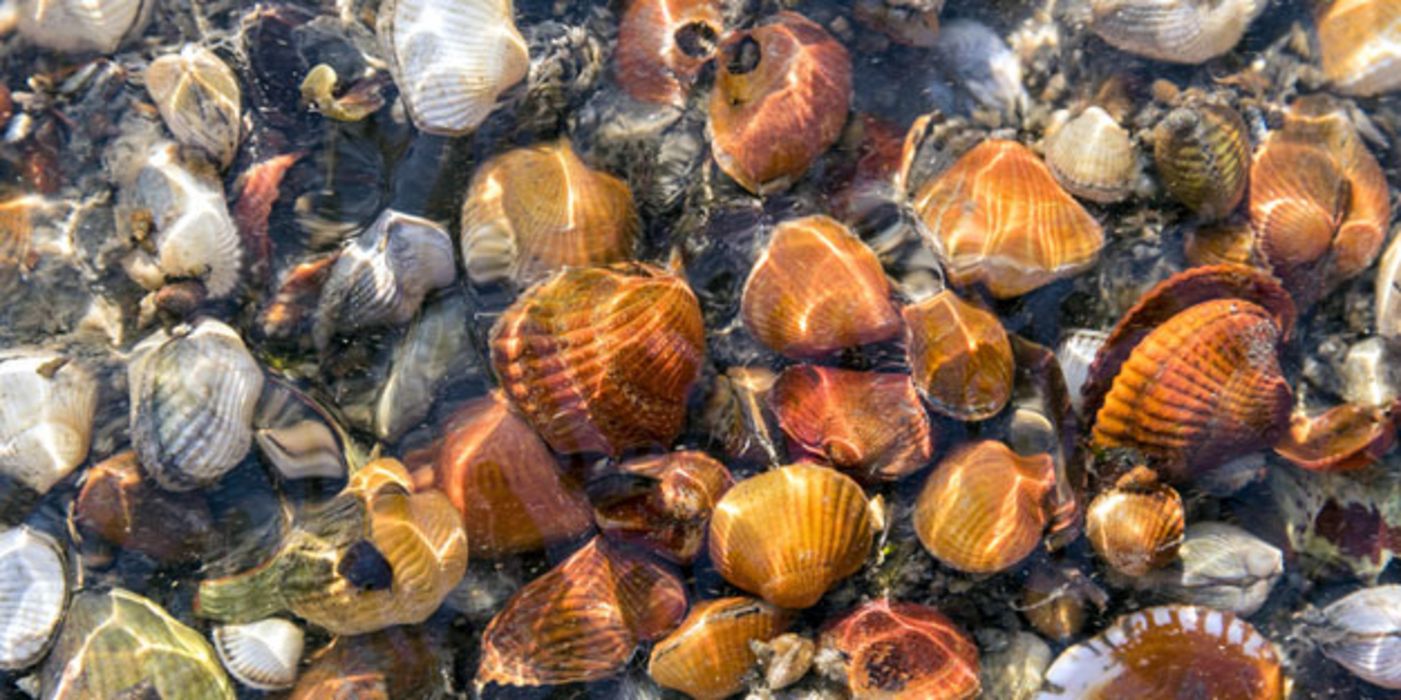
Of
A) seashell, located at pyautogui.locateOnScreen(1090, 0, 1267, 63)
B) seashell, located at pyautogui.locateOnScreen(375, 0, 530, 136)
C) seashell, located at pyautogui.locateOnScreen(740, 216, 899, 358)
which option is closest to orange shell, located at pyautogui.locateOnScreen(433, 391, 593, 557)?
seashell, located at pyautogui.locateOnScreen(740, 216, 899, 358)

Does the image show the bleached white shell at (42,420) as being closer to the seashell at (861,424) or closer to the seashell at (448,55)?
the seashell at (448,55)

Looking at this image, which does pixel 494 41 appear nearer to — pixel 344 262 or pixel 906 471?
pixel 344 262

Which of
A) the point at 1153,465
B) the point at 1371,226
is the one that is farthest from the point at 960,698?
the point at 1371,226

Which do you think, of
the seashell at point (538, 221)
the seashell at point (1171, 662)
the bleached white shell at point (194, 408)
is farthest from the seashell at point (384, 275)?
the seashell at point (1171, 662)

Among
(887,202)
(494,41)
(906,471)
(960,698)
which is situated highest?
(494,41)

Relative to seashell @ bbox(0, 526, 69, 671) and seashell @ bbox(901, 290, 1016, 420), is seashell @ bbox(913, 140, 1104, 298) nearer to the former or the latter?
seashell @ bbox(901, 290, 1016, 420)

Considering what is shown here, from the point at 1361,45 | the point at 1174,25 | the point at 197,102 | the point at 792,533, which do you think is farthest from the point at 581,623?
the point at 1361,45

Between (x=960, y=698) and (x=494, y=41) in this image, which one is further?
(x=494, y=41)
